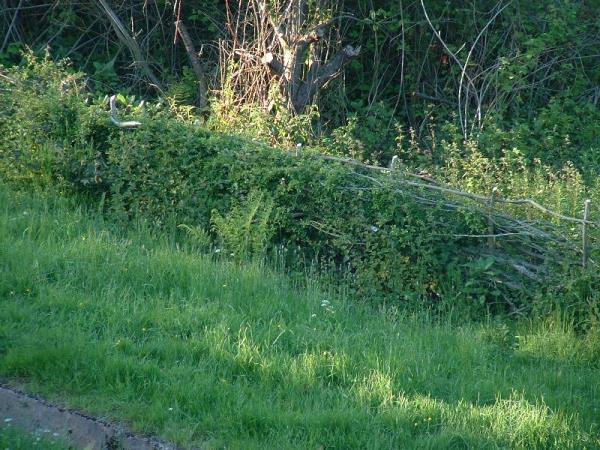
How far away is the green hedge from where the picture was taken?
28.5 ft

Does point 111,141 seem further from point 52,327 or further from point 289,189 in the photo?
point 52,327

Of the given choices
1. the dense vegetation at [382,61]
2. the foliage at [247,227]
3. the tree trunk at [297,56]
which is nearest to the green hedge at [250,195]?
the foliage at [247,227]

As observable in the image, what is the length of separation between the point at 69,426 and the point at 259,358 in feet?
4.75

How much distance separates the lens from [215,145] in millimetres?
9641

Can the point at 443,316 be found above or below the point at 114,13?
below

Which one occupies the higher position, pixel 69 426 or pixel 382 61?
pixel 382 61

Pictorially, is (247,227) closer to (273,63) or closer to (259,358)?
(259,358)

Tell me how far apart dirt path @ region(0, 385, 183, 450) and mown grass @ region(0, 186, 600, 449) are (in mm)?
122

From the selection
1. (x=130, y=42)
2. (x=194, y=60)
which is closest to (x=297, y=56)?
(x=194, y=60)

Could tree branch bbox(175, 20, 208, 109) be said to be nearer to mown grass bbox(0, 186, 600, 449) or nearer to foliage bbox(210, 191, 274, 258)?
foliage bbox(210, 191, 274, 258)

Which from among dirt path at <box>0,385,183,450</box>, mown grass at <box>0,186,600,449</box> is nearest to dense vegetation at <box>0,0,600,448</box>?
mown grass at <box>0,186,600,449</box>

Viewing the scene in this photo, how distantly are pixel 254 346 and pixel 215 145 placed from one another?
3.36 metres

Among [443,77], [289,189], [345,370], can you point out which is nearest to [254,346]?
[345,370]

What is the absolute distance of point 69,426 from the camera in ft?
18.8
